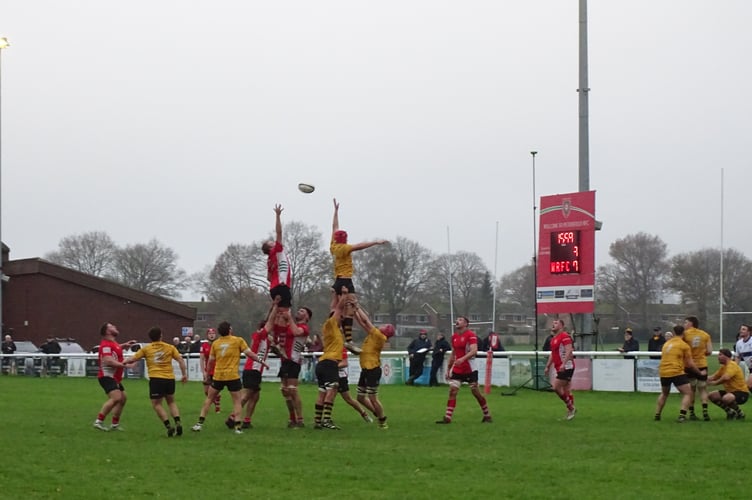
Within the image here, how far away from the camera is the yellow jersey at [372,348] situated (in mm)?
19438

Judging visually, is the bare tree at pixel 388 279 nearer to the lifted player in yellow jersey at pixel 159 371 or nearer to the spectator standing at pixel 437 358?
the spectator standing at pixel 437 358

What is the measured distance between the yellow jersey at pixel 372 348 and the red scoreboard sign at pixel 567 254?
1212cm

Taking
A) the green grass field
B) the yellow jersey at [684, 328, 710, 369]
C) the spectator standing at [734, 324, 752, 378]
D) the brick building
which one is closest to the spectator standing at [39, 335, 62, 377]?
the brick building

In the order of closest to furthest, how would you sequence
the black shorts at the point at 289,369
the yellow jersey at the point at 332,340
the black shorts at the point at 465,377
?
the yellow jersey at the point at 332,340 < the black shorts at the point at 289,369 < the black shorts at the point at 465,377

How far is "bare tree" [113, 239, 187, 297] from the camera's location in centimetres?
9500

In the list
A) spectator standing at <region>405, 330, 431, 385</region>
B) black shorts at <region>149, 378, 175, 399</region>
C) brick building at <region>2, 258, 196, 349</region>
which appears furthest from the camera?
brick building at <region>2, 258, 196, 349</region>

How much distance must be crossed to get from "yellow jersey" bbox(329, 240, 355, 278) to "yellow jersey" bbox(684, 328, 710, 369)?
7.11 metres

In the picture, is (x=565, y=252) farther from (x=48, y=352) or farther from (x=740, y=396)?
(x=48, y=352)

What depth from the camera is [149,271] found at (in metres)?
95.7

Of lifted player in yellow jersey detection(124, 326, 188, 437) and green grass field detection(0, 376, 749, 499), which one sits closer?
green grass field detection(0, 376, 749, 499)

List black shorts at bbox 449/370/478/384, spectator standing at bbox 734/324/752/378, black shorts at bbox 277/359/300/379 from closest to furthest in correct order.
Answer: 1. black shorts at bbox 277/359/300/379
2. black shorts at bbox 449/370/478/384
3. spectator standing at bbox 734/324/752/378

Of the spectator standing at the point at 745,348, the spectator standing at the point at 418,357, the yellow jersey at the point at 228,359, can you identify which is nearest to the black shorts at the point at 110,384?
the yellow jersey at the point at 228,359

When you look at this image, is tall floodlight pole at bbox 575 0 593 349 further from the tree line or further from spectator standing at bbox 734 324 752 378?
the tree line

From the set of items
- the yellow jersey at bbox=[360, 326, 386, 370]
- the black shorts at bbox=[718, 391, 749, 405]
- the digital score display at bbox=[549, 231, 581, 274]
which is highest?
the digital score display at bbox=[549, 231, 581, 274]
